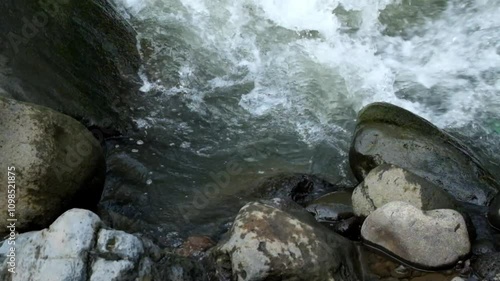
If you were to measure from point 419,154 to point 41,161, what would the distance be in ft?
11.7

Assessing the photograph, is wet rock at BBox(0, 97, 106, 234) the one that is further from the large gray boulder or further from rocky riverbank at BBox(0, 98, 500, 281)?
the large gray boulder

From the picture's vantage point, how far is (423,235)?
4977 mm

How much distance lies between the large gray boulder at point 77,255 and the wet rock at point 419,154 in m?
2.63

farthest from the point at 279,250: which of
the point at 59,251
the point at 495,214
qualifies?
the point at 495,214

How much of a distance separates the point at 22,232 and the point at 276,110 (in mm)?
3299

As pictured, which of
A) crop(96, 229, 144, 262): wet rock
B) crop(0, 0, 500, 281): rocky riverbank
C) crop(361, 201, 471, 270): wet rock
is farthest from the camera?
crop(361, 201, 471, 270): wet rock

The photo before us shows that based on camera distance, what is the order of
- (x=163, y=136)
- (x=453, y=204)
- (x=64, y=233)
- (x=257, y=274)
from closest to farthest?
(x=64, y=233)
(x=257, y=274)
(x=453, y=204)
(x=163, y=136)

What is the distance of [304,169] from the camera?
6395 mm

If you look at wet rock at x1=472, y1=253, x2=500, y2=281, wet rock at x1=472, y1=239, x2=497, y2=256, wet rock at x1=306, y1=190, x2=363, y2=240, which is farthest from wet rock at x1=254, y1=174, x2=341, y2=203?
wet rock at x1=472, y1=253, x2=500, y2=281

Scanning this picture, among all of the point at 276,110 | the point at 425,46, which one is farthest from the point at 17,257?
the point at 425,46

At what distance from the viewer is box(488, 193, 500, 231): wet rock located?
5414 millimetres

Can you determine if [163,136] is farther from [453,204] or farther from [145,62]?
[453,204]

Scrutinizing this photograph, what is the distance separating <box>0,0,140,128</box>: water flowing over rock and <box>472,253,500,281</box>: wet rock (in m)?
3.88

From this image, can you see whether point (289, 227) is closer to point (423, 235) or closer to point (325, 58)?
point (423, 235)
